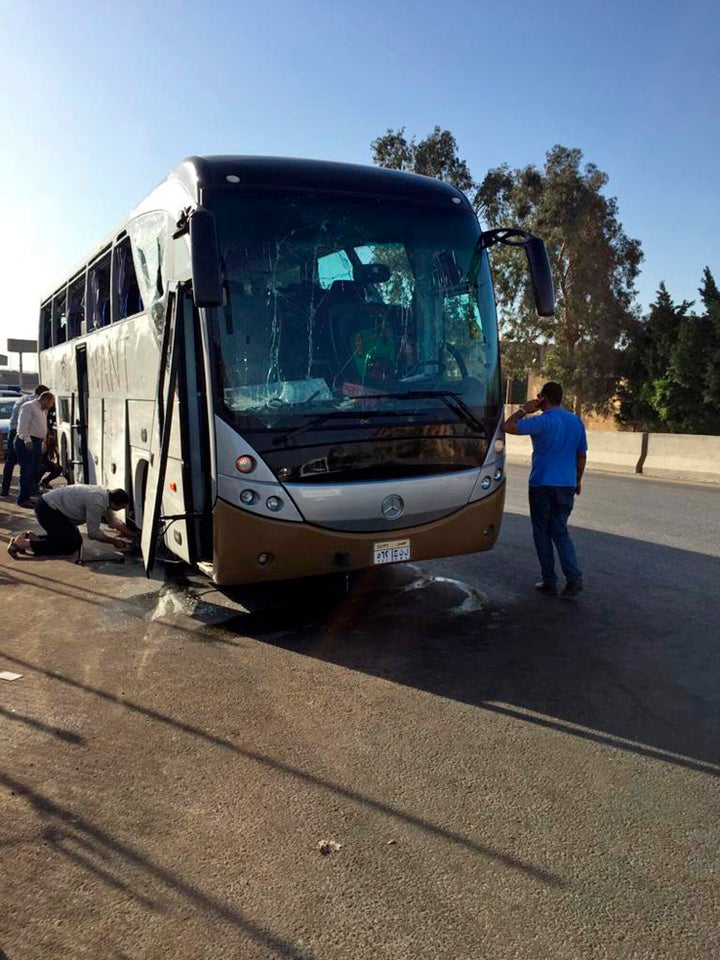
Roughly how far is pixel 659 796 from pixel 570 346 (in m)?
29.5

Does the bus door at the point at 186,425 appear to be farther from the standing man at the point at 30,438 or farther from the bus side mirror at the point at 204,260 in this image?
the standing man at the point at 30,438

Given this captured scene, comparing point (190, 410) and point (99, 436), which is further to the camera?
point (99, 436)

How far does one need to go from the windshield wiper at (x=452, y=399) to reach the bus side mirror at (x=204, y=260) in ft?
4.75

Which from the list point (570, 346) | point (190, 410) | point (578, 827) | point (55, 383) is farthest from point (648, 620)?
point (570, 346)

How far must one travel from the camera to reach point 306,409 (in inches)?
211

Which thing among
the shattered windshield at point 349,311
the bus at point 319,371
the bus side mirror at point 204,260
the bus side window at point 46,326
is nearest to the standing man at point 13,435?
the bus side window at point 46,326

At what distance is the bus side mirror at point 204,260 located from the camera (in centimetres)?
491

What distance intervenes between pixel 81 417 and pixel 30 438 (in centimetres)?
174

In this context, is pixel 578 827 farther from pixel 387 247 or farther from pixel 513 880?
pixel 387 247

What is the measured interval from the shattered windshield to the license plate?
3.20ft

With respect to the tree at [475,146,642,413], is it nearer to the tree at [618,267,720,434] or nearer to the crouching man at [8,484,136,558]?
the tree at [618,267,720,434]

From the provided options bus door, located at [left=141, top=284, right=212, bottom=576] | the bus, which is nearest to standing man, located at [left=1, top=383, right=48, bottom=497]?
the bus

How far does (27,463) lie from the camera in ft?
39.3

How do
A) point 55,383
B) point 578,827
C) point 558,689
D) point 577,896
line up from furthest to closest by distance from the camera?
point 55,383 < point 558,689 < point 578,827 < point 577,896
